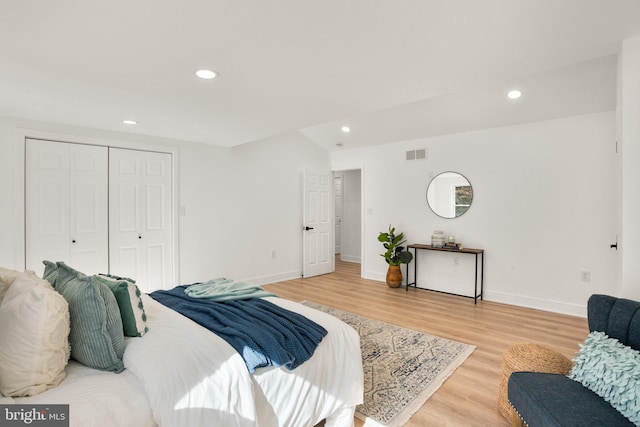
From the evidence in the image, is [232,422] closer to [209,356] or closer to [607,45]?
[209,356]

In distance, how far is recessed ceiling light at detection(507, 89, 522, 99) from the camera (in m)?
3.76

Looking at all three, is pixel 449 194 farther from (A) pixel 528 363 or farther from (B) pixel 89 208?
(B) pixel 89 208

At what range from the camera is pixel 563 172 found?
4.03m

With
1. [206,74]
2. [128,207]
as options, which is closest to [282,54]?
[206,74]

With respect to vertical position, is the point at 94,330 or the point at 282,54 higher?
the point at 282,54

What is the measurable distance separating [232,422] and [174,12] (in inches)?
77.7

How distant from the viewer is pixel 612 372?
4.81 feet

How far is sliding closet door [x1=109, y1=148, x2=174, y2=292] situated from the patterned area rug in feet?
9.15

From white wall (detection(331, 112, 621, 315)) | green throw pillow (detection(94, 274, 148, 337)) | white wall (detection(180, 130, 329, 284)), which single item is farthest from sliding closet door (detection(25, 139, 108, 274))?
white wall (detection(331, 112, 621, 315))

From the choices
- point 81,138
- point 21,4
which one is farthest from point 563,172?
point 81,138

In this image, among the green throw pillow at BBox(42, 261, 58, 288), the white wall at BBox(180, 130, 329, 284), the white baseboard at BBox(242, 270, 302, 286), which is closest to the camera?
the green throw pillow at BBox(42, 261, 58, 288)

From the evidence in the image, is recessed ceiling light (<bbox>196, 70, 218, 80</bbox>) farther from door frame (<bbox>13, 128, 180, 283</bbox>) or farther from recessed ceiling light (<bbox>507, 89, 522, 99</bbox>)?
recessed ceiling light (<bbox>507, 89, 522, 99</bbox>)

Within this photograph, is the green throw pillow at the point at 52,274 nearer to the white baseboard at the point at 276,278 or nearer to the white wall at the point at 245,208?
the white wall at the point at 245,208

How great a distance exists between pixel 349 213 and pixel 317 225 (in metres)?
2.16
